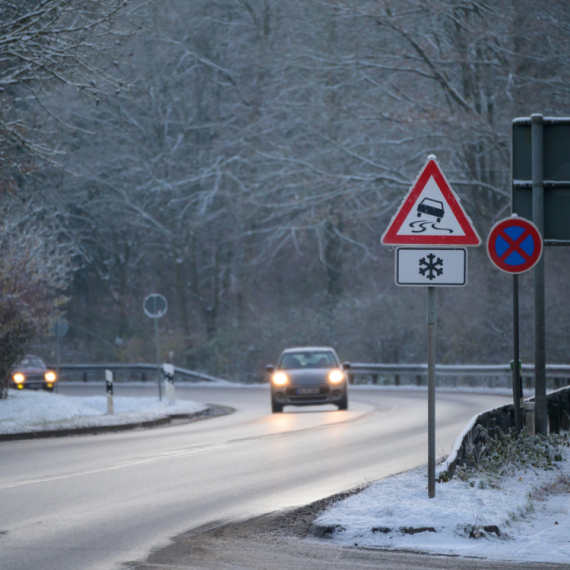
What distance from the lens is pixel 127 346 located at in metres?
51.7

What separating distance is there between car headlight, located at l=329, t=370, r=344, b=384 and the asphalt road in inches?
83.6

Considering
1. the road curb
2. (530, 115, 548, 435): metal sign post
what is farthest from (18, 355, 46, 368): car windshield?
(530, 115, 548, 435): metal sign post

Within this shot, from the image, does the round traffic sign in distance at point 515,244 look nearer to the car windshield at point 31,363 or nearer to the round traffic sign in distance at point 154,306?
the round traffic sign in distance at point 154,306

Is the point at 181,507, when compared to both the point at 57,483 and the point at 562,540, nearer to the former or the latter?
the point at 57,483

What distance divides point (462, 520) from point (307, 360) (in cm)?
1888

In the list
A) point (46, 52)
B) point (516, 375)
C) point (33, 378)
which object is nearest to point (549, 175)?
point (516, 375)

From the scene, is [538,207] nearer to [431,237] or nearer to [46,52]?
[431,237]

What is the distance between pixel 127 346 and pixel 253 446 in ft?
117

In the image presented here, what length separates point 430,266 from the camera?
9367 millimetres

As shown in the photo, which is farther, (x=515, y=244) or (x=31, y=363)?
(x=31, y=363)

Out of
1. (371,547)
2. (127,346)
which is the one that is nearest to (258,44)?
(127,346)

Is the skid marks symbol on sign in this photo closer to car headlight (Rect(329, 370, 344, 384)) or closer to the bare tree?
the bare tree

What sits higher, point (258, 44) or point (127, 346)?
point (258, 44)

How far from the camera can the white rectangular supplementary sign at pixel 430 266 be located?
30.6 ft
